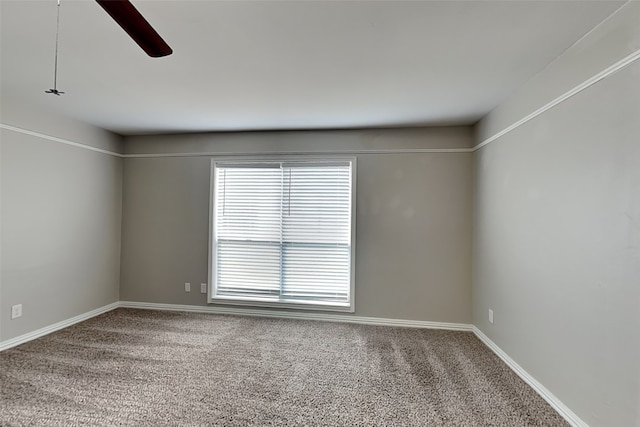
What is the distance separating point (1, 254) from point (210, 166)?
221cm

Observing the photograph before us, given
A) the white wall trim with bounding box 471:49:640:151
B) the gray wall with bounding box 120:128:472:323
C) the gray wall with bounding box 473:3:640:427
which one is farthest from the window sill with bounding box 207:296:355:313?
the white wall trim with bounding box 471:49:640:151

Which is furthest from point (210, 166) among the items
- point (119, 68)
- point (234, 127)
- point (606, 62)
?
point (606, 62)

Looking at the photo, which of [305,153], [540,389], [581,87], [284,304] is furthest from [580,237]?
[284,304]

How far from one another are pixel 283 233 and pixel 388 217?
4.45 feet

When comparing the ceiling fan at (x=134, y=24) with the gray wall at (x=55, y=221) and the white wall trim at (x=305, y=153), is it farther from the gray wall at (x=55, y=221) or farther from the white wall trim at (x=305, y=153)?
the gray wall at (x=55, y=221)

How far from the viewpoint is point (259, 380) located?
2.42 meters

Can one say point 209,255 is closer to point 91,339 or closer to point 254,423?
point 91,339

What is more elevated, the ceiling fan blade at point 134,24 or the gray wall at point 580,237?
the ceiling fan blade at point 134,24

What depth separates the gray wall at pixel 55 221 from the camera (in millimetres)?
2932

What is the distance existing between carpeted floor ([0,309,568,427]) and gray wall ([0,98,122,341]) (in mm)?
446

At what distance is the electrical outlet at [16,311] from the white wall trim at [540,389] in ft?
15.3

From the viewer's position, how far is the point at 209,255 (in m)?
4.09

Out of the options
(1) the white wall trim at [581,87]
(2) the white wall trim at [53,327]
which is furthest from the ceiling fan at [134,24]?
(2) the white wall trim at [53,327]

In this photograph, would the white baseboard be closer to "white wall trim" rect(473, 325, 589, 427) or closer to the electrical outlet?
"white wall trim" rect(473, 325, 589, 427)
